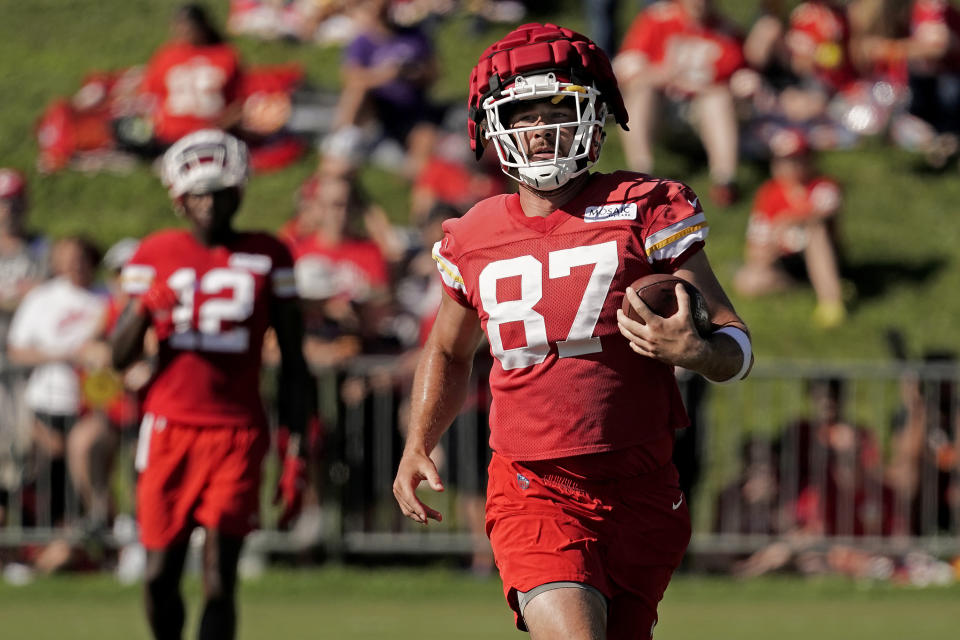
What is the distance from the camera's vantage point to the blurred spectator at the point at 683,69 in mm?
13133

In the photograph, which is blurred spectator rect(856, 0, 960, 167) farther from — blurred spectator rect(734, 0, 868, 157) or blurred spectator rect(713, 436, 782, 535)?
blurred spectator rect(713, 436, 782, 535)

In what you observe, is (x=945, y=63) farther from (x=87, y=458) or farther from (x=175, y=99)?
(x=87, y=458)

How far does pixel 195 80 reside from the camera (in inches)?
521

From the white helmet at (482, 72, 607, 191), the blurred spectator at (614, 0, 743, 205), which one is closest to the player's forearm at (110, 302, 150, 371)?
the white helmet at (482, 72, 607, 191)

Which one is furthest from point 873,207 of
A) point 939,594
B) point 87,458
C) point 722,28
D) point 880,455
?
point 87,458

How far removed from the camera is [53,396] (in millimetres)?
10000

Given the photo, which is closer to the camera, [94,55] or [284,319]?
[284,319]

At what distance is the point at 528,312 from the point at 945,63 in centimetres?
1108

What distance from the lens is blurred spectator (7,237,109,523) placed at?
10.0 meters

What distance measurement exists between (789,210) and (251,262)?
6.94m

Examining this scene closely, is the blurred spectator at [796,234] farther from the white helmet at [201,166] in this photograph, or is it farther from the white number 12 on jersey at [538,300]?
the white number 12 on jersey at [538,300]

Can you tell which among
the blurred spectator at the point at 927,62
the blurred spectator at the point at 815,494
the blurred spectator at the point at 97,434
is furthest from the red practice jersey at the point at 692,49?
the blurred spectator at the point at 97,434

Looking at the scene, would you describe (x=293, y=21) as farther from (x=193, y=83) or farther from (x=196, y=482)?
(x=196, y=482)

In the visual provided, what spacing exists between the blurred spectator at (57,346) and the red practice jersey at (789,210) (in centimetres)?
539
